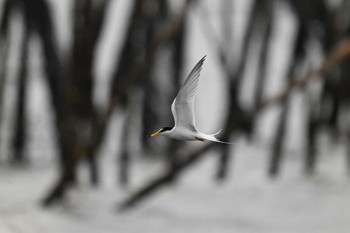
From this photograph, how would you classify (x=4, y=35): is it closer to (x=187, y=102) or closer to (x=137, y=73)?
(x=137, y=73)

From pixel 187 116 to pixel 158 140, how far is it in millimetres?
8745

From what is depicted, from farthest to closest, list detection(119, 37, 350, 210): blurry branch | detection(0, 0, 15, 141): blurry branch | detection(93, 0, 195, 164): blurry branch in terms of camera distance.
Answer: detection(0, 0, 15, 141): blurry branch → detection(119, 37, 350, 210): blurry branch → detection(93, 0, 195, 164): blurry branch

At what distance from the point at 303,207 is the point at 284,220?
53 centimetres

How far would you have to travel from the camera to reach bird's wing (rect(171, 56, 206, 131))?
49.4 inches

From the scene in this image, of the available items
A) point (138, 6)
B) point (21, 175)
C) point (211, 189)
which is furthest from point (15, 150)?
point (138, 6)

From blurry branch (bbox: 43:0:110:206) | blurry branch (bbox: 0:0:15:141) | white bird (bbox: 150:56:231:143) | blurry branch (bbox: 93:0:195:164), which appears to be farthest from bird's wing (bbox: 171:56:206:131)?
blurry branch (bbox: 0:0:15:141)

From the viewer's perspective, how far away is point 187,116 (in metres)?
1.29

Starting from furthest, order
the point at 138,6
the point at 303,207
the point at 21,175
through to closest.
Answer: the point at 21,175 → the point at 303,207 → the point at 138,6

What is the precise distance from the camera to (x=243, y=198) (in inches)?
293

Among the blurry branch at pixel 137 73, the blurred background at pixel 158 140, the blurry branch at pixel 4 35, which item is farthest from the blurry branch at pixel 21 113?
the blurry branch at pixel 137 73

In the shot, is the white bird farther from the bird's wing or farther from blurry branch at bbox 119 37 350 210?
blurry branch at bbox 119 37 350 210

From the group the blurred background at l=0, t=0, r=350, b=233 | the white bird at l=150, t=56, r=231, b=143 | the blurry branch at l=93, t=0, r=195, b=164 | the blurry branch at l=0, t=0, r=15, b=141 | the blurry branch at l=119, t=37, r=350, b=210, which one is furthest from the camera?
the blurry branch at l=0, t=0, r=15, b=141

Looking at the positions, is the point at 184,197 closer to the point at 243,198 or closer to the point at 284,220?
the point at 243,198

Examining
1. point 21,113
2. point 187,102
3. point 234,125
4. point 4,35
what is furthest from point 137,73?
point 21,113
